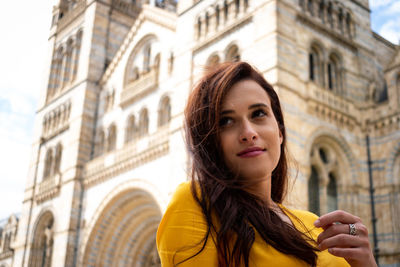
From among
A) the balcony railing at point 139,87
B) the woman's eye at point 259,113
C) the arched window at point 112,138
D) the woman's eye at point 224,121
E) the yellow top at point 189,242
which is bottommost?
the yellow top at point 189,242

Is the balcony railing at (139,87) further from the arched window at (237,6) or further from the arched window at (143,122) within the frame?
the arched window at (237,6)

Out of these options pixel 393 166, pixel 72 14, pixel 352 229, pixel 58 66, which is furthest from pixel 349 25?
pixel 352 229

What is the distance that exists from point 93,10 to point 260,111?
2029cm

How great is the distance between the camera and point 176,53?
602 inches

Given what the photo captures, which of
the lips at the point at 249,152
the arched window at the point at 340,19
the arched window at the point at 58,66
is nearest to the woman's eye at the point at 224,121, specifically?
the lips at the point at 249,152

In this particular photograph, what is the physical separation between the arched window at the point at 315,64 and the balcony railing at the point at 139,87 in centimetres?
553

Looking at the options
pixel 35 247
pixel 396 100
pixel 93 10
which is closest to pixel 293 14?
pixel 396 100

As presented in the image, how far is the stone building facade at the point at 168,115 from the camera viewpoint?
488 inches

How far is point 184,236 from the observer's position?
1276mm

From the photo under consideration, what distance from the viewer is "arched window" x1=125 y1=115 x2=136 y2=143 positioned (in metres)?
17.2

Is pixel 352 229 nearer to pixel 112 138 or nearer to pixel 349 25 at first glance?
pixel 349 25

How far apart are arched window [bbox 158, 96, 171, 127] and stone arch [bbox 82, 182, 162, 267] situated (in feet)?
8.70

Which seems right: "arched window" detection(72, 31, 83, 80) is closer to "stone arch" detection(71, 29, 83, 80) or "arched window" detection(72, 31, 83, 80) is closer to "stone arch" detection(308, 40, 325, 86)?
"stone arch" detection(71, 29, 83, 80)

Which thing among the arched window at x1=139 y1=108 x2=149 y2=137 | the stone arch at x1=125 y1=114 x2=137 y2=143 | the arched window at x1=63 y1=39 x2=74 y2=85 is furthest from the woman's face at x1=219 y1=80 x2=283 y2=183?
the arched window at x1=63 y1=39 x2=74 y2=85
